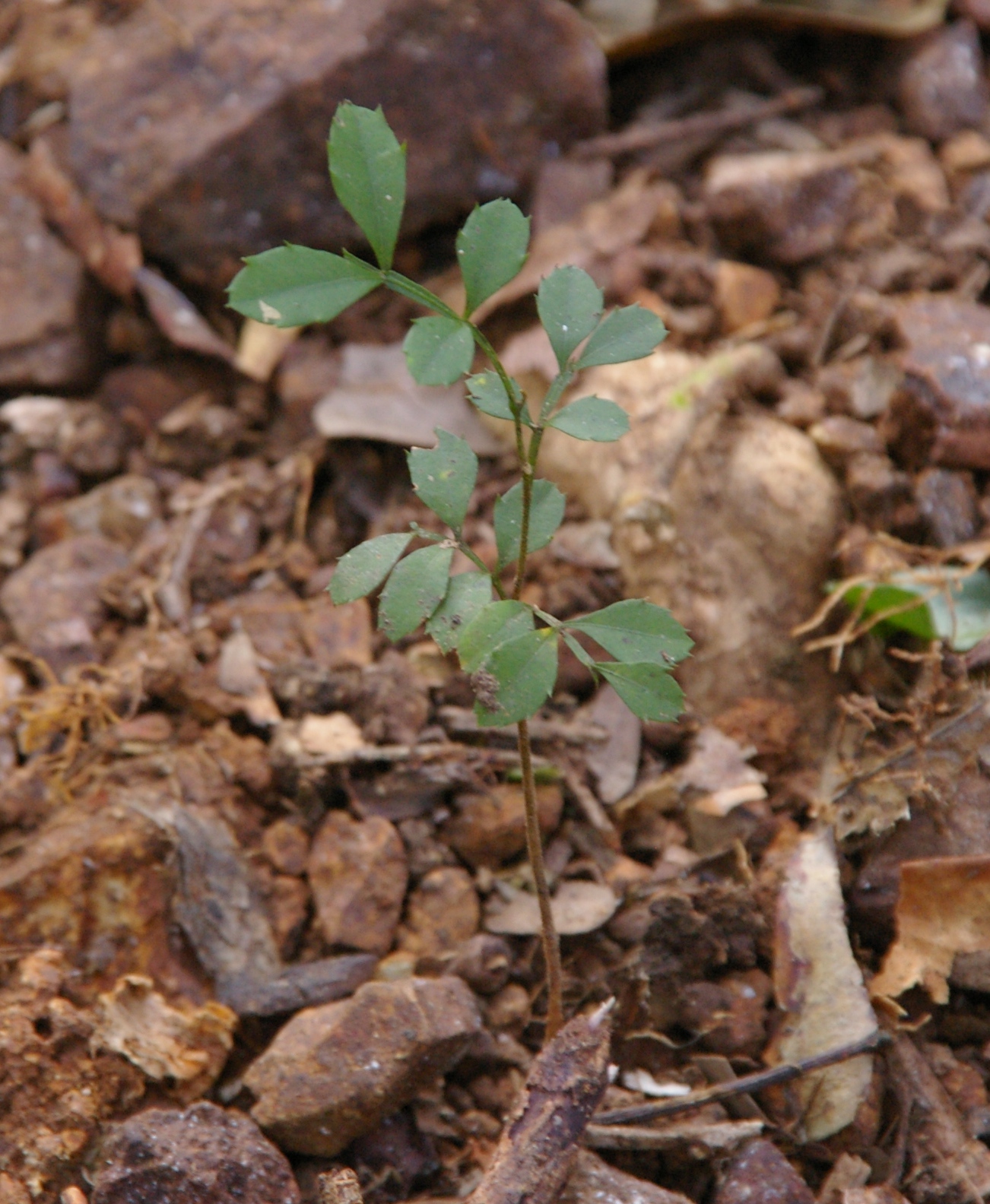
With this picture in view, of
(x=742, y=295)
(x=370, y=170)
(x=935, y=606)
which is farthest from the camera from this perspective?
(x=742, y=295)

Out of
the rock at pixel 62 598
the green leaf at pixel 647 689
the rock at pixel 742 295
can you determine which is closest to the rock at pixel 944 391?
the rock at pixel 742 295

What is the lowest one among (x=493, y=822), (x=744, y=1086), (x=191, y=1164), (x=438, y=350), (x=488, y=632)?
(x=744, y=1086)

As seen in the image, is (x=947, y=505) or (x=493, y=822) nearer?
(x=493, y=822)

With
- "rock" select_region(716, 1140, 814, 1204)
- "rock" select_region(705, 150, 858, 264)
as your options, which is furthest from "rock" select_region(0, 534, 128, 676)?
"rock" select_region(705, 150, 858, 264)

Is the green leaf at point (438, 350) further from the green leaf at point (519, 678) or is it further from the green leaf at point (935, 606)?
the green leaf at point (935, 606)

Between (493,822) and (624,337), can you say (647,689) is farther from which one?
(493,822)

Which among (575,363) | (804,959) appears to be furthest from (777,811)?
(575,363)

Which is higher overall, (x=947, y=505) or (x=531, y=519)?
(x=531, y=519)

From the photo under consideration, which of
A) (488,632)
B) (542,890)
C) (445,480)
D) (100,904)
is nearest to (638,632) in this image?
(488,632)

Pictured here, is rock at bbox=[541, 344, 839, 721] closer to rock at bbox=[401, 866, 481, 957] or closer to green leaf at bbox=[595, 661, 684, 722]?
rock at bbox=[401, 866, 481, 957]
